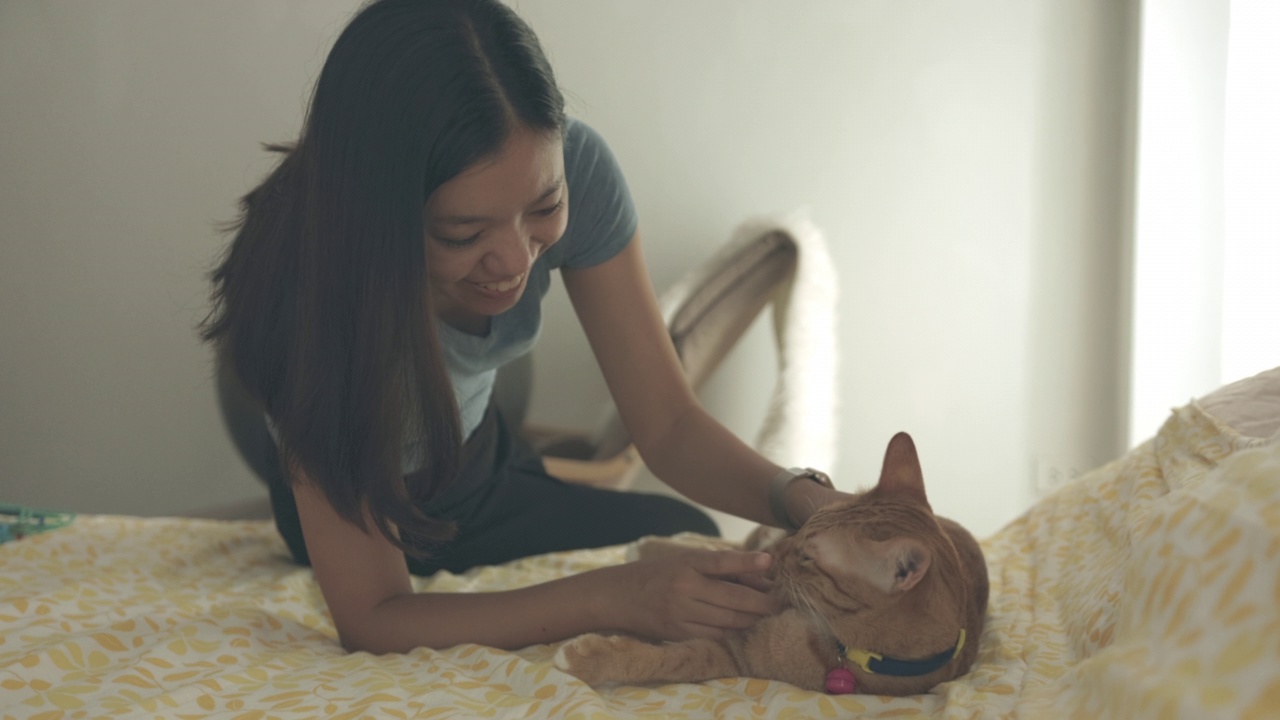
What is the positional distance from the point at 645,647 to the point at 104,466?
7.32ft

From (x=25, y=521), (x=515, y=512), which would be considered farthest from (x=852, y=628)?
(x=25, y=521)

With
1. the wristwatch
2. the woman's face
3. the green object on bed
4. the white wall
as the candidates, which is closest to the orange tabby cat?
the wristwatch

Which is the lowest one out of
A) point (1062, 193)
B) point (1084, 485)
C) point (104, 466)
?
point (104, 466)

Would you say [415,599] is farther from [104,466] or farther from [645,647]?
[104,466]

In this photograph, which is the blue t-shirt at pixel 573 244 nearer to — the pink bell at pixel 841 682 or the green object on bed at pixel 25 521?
the pink bell at pixel 841 682

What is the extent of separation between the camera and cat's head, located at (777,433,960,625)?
855mm

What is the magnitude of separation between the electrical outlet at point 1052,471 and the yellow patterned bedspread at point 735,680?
57.7 inches

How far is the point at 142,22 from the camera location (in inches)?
98.3

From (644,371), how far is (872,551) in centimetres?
52

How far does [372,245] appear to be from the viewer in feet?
3.10

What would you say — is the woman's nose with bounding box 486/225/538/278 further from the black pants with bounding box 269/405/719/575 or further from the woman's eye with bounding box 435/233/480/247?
the black pants with bounding box 269/405/719/575

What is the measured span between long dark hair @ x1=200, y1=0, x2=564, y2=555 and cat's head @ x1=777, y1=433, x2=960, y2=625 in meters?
0.41

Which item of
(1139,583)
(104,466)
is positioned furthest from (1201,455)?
(104,466)

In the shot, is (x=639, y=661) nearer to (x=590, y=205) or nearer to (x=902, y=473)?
(x=902, y=473)
